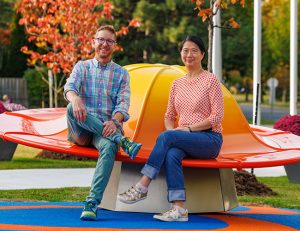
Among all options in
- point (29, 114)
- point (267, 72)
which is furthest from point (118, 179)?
point (267, 72)

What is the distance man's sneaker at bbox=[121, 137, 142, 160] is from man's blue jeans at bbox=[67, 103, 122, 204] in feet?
0.35

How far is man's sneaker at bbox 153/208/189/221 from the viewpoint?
9320 mm

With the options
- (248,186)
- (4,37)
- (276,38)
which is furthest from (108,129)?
(276,38)

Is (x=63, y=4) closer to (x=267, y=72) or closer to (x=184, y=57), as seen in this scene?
(x=184, y=57)

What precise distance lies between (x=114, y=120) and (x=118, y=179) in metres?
0.95

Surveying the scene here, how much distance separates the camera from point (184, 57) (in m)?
9.77

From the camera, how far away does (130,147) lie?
9133mm

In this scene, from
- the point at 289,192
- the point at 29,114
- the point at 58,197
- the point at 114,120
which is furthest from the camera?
the point at 289,192

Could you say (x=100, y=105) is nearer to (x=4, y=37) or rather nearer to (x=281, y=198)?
(x=281, y=198)

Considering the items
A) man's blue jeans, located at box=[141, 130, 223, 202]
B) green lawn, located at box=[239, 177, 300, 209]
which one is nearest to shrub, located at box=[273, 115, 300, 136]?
green lawn, located at box=[239, 177, 300, 209]

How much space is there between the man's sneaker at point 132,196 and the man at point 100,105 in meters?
0.36

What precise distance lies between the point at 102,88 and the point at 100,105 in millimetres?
177

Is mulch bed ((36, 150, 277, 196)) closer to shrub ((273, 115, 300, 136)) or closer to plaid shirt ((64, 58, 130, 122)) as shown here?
shrub ((273, 115, 300, 136))

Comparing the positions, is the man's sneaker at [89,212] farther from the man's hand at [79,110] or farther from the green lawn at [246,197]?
the green lawn at [246,197]
